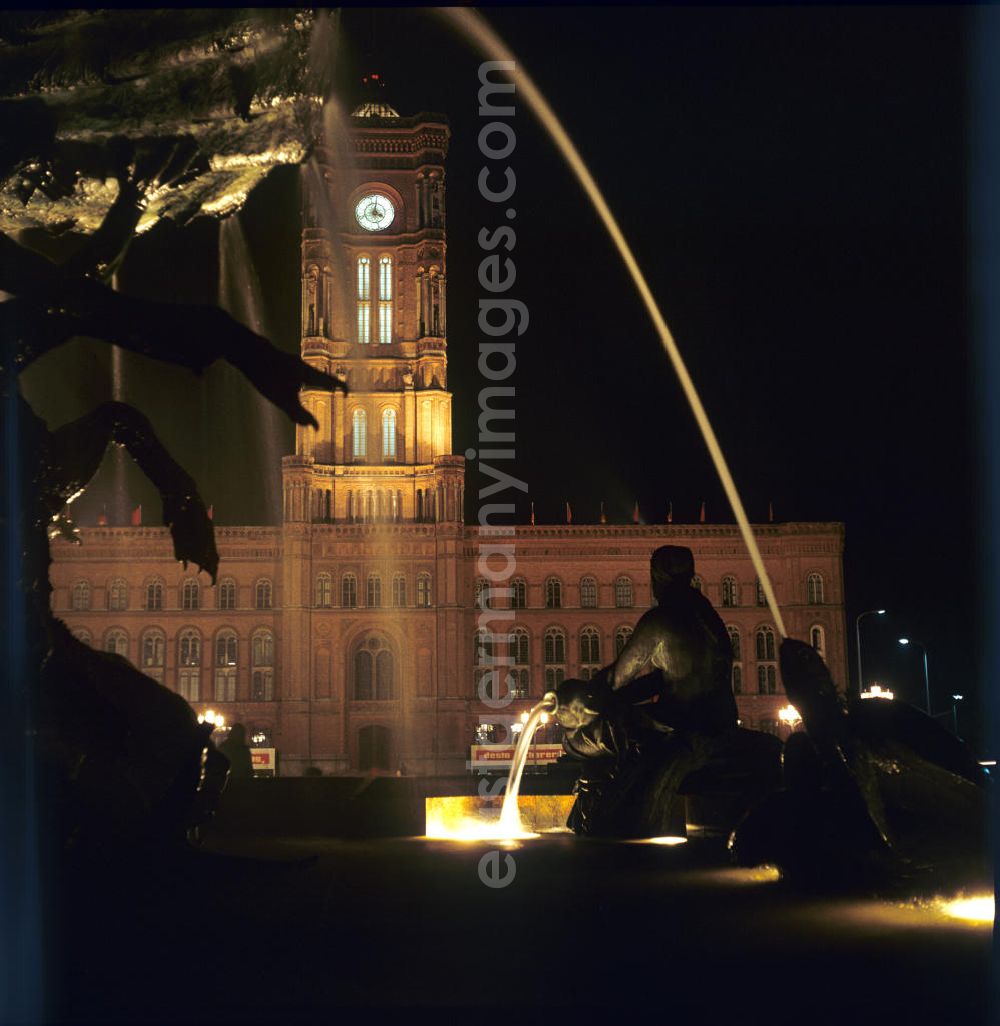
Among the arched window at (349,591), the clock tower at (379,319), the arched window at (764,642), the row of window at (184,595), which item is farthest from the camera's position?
the clock tower at (379,319)

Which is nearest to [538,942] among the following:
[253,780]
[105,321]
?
[105,321]

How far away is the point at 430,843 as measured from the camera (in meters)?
9.75

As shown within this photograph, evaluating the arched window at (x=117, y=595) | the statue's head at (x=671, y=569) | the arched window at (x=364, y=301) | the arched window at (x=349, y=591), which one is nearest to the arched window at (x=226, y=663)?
the arched window at (x=117, y=595)

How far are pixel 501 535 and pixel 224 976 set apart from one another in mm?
59896

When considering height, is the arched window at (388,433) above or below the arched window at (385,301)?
below

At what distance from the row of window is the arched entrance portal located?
7.58m

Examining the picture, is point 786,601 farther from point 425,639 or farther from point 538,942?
point 538,942

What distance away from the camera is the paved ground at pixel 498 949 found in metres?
4.54

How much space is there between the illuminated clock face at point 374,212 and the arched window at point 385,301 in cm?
180

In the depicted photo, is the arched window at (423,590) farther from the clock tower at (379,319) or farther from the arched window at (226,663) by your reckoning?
the arched window at (226,663)

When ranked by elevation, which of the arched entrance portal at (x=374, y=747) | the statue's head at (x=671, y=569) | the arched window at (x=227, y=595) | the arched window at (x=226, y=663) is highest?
the arched window at (x=227, y=595)

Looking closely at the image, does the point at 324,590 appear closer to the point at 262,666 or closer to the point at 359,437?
the point at 262,666

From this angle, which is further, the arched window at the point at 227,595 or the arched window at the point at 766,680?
the arched window at the point at 766,680

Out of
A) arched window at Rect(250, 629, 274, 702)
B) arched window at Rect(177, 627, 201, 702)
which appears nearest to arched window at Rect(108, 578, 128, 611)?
arched window at Rect(177, 627, 201, 702)
